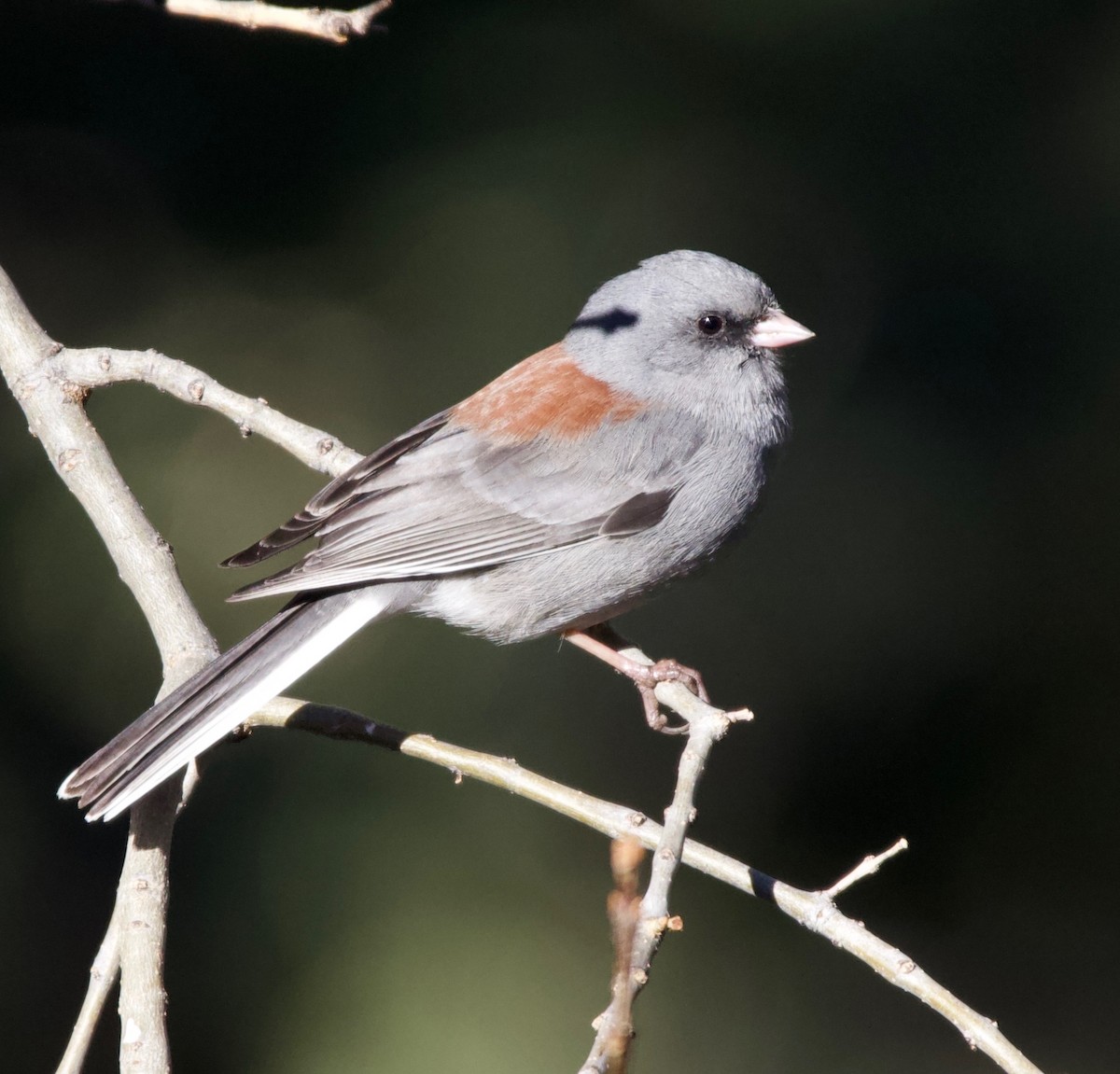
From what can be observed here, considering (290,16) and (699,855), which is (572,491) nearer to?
(699,855)

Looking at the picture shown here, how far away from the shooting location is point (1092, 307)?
4.24m

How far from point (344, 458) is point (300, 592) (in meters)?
0.30

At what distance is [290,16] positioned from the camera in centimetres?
133

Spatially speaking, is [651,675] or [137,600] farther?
[651,675]

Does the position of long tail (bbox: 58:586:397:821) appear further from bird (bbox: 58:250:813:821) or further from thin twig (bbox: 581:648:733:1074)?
thin twig (bbox: 581:648:733:1074)

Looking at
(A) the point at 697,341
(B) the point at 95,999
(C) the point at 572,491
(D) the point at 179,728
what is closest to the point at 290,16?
(D) the point at 179,728

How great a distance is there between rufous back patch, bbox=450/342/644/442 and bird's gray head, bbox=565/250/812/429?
5 cm

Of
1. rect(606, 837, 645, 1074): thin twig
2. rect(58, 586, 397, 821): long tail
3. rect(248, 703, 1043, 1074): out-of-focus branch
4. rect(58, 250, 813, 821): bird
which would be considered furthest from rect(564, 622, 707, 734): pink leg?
rect(606, 837, 645, 1074): thin twig

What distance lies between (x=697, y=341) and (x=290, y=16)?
1739 mm

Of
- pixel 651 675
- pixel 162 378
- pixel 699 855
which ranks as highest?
pixel 162 378

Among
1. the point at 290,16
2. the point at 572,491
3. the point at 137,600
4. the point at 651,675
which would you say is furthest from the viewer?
the point at 572,491

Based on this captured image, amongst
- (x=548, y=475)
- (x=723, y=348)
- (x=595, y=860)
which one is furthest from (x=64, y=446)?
(x=595, y=860)

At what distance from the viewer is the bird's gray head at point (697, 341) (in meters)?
2.94

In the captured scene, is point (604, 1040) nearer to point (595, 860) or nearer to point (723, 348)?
point (723, 348)
